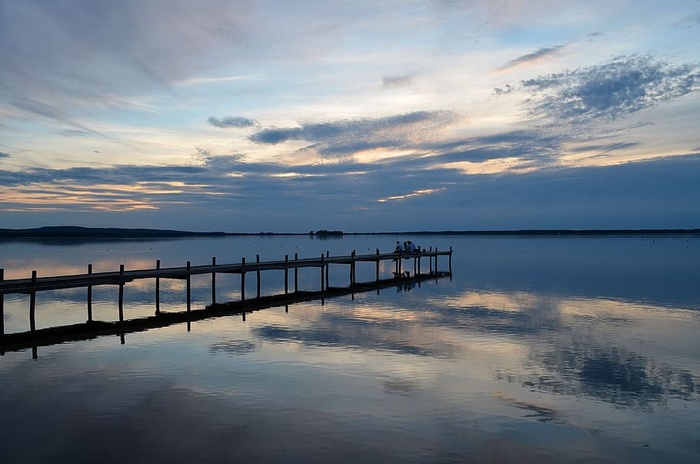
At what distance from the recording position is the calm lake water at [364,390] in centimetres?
1139

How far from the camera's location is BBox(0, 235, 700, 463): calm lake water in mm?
11391

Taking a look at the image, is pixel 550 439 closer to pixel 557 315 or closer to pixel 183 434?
pixel 183 434

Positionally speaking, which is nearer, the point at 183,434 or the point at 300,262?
the point at 183,434

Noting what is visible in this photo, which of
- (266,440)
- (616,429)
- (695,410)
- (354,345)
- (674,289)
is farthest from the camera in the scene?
(674,289)

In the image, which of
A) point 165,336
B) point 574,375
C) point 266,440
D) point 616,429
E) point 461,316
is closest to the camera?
point 266,440

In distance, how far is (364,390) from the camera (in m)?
15.3

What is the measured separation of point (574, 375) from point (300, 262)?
92.2 ft

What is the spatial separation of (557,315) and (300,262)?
20224 millimetres

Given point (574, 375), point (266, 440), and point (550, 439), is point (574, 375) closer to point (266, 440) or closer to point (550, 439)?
point (550, 439)

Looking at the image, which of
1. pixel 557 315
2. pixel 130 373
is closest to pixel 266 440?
pixel 130 373

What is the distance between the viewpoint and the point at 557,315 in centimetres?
2969

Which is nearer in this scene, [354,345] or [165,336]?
[354,345]

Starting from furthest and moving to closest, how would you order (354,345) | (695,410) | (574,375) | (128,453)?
1. (354,345)
2. (574,375)
3. (695,410)
4. (128,453)

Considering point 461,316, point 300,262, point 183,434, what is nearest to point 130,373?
point 183,434
